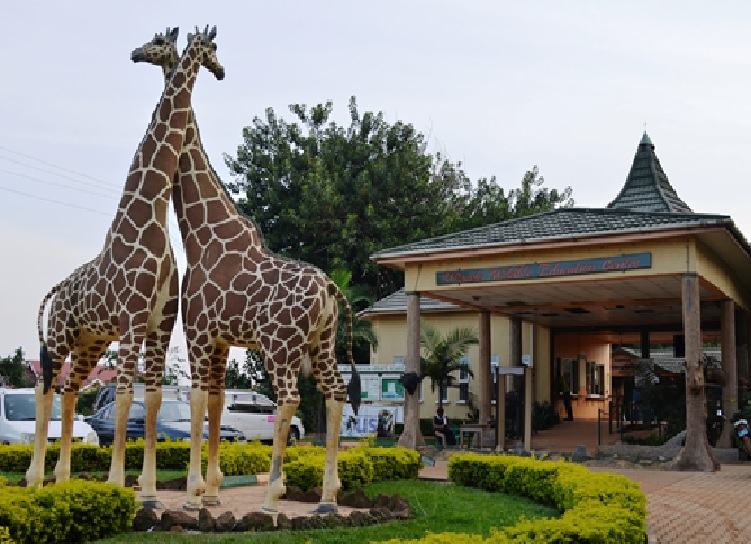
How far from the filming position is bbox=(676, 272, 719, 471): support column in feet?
50.4

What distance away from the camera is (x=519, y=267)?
57.5 feet

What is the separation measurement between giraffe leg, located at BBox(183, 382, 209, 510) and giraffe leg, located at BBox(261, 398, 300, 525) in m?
0.81

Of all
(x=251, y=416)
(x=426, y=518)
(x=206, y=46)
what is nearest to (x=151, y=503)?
(x=426, y=518)

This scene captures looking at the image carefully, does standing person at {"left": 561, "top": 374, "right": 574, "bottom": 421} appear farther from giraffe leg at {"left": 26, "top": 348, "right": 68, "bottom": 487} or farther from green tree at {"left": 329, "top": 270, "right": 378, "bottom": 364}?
giraffe leg at {"left": 26, "top": 348, "right": 68, "bottom": 487}

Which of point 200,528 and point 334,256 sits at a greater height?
point 334,256

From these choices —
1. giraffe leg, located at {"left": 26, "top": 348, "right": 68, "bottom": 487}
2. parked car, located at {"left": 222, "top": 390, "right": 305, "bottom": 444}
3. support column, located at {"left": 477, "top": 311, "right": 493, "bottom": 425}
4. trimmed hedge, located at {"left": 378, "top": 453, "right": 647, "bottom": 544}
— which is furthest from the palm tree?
→ giraffe leg, located at {"left": 26, "top": 348, "right": 68, "bottom": 487}

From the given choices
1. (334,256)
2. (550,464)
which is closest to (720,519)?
(550,464)

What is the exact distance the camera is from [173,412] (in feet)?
63.7

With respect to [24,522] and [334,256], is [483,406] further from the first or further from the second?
[24,522]

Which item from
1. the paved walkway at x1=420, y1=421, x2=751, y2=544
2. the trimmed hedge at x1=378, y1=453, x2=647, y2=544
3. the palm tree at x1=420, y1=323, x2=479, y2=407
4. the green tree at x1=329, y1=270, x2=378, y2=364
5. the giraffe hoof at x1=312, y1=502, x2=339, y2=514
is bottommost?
the paved walkway at x1=420, y1=421, x2=751, y2=544

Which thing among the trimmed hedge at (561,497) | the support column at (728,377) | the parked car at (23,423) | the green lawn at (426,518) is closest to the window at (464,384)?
the support column at (728,377)

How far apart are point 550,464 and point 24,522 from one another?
6.79 meters

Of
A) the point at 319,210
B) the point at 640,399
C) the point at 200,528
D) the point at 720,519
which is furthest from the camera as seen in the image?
the point at 319,210

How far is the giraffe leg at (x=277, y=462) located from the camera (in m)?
8.34
